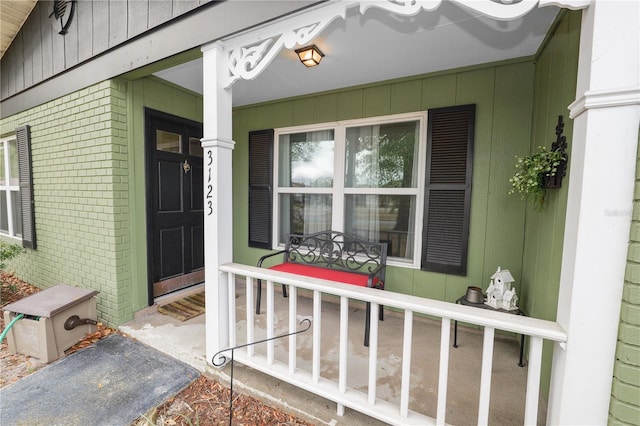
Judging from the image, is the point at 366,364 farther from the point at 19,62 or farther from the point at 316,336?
the point at 19,62

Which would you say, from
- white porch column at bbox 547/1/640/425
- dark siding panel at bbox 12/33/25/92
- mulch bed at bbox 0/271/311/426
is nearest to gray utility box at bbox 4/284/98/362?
mulch bed at bbox 0/271/311/426

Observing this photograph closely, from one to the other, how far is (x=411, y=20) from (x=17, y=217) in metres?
5.53

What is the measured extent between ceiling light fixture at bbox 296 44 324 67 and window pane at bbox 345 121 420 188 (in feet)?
3.07

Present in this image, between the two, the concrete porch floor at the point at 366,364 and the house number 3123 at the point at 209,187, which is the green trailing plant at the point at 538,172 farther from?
the house number 3123 at the point at 209,187

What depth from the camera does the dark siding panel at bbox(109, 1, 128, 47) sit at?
218cm

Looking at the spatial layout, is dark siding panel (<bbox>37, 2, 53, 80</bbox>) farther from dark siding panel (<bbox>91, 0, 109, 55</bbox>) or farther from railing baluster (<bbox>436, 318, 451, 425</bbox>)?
railing baluster (<bbox>436, 318, 451, 425</bbox>)

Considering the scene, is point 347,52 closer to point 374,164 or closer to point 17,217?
point 374,164

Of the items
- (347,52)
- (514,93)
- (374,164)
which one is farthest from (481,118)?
(347,52)

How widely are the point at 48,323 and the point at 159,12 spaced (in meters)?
2.51

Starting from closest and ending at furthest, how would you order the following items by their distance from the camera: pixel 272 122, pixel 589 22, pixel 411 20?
pixel 589 22 → pixel 411 20 → pixel 272 122

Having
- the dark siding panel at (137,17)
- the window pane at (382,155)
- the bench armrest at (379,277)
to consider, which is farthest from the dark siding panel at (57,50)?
the bench armrest at (379,277)

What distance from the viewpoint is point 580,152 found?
1.01 meters

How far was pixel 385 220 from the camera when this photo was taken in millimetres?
2811

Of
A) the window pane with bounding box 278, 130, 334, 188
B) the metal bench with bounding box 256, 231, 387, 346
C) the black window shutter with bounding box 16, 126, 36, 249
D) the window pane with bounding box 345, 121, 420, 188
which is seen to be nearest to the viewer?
the metal bench with bounding box 256, 231, 387, 346
